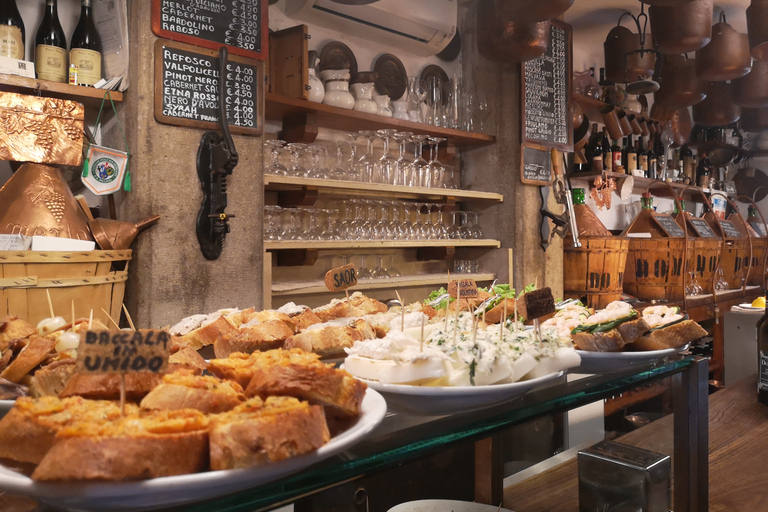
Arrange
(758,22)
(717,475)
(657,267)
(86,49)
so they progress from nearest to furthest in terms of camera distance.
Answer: (717,475)
(86,49)
(758,22)
(657,267)

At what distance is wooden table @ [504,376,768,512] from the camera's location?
1392 millimetres

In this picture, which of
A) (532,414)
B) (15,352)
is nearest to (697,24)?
(532,414)

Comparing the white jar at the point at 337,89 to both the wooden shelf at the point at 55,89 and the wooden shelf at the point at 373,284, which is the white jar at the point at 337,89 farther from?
the wooden shelf at the point at 55,89

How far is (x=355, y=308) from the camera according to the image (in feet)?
5.45

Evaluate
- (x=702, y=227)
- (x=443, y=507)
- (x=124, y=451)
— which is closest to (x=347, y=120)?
(x=443, y=507)

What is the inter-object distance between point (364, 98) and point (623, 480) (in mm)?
2841

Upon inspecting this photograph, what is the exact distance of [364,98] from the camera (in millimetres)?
3643

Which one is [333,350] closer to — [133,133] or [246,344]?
[246,344]

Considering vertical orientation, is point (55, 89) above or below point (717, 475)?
above

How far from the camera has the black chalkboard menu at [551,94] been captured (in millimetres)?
4227

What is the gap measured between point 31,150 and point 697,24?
361 cm

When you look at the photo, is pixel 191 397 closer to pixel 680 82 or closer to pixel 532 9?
pixel 532 9

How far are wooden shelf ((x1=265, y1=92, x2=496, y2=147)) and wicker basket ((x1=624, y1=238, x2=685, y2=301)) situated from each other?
151 cm

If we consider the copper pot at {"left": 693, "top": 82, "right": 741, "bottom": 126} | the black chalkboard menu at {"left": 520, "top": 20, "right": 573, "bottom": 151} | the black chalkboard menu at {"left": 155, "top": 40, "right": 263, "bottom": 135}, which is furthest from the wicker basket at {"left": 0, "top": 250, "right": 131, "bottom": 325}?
the copper pot at {"left": 693, "top": 82, "right": 741, "bottom": 126}
